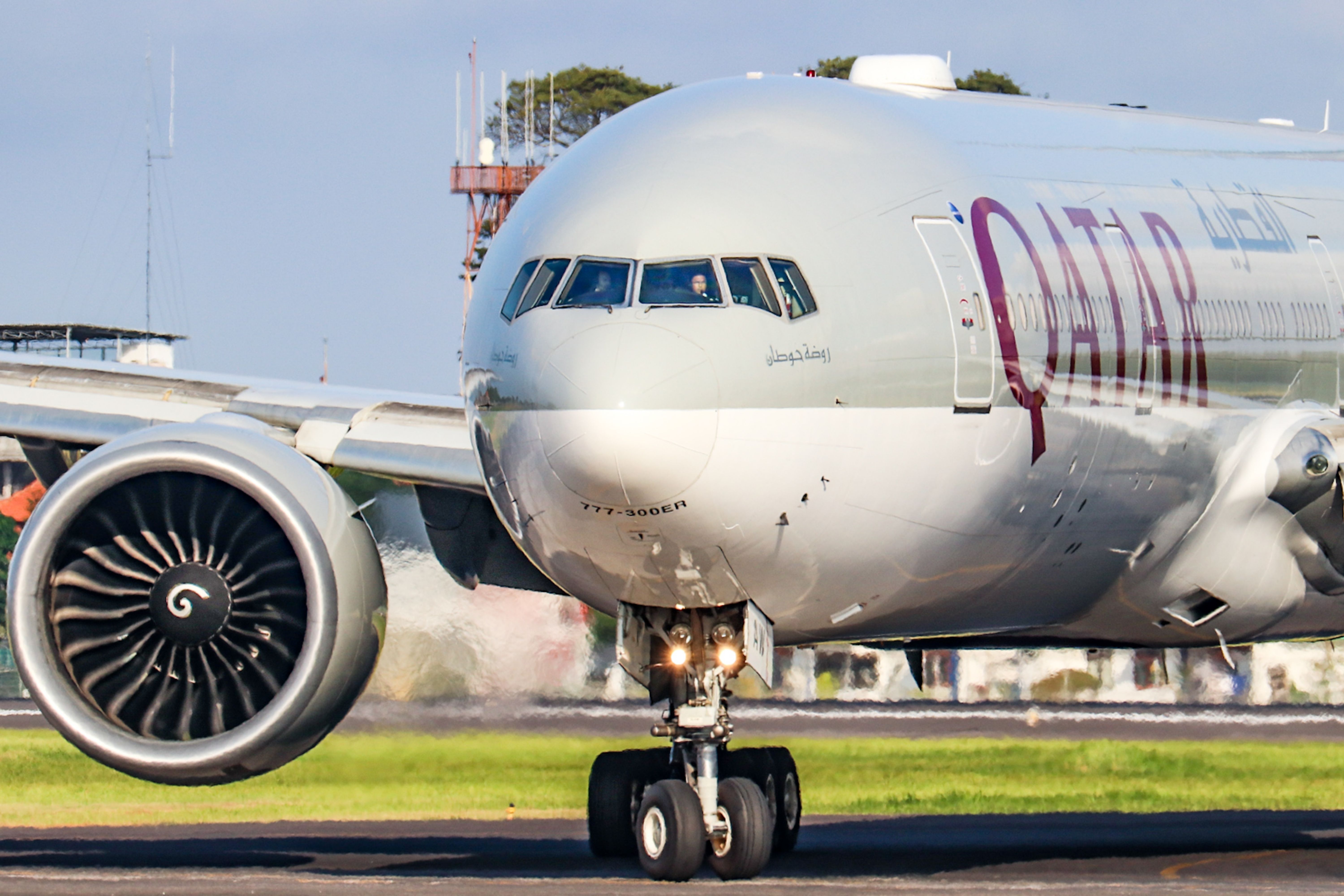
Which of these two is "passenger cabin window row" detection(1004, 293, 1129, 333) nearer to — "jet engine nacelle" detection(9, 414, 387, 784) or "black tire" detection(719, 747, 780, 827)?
"black tire" detection(719, 747, 780, 827)

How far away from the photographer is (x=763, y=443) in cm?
1216

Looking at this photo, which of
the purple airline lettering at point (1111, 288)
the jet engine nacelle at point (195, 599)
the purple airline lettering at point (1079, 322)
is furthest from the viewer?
the jet engine nacelle at point (195, 599)

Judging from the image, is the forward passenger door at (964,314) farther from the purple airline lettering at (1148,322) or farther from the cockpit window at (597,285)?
the cockpit window at (597,285)

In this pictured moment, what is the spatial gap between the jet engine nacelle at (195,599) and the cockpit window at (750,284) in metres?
4.26

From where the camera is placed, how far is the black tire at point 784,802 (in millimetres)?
16953

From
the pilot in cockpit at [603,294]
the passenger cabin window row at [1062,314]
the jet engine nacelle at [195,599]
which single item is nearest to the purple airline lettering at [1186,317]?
the passenger cabin window row at [1062,314]

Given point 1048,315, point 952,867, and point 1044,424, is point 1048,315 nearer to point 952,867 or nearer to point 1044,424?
point 1044,424

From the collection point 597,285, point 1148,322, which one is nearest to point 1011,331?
point 1148,322

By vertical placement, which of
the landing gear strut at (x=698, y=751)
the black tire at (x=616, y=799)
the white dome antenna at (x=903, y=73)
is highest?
the white dome antenna at (x=903, y=73)

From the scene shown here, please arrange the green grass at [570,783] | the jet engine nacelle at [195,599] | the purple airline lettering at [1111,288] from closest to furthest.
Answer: the purple airline lettering at [1111,288]
the jet engine nacelle at [195,599]
the green grass at [570,783]

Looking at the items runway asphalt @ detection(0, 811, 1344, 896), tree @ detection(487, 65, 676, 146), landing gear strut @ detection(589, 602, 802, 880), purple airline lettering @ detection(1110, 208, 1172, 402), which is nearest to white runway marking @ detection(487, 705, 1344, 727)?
runway asphalt @ detection(0, 811, 1344, 896)

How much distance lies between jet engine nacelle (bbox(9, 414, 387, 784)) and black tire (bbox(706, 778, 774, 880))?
2.83 m

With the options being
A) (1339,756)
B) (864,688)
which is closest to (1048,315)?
(1339,756)

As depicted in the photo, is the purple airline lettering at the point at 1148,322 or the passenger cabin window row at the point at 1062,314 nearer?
the passenger cabin window row at the point at 1062,314
